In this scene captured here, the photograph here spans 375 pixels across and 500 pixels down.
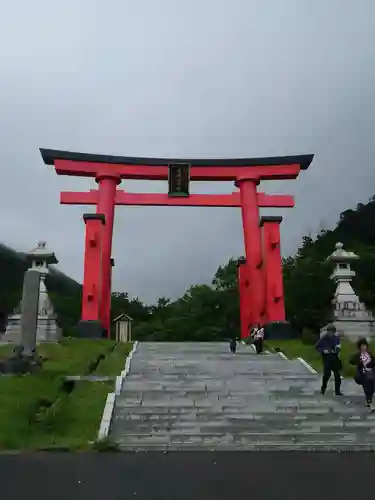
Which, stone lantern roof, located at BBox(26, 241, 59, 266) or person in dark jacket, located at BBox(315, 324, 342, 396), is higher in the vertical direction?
stone lantern roof, located at BBox(26, 241, 59, 266)

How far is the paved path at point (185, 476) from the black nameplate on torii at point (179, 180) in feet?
56.6

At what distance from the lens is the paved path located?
4707 mm

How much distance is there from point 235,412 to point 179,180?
15.5m

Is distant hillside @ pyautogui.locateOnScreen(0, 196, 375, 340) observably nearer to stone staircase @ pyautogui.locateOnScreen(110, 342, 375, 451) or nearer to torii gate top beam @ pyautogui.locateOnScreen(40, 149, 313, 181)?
torii gate top beam @ pyautogui.locateOnScreen(40, 149, 313, 181)

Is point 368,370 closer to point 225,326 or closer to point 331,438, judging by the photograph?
point 331,438

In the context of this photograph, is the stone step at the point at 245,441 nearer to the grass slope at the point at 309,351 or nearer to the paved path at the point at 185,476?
the paved path at the point at 185,476

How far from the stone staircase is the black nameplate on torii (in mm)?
11192

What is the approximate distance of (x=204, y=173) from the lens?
2389cm

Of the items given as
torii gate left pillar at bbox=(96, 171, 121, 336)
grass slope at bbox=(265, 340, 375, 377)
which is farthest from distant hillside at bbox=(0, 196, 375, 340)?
torii gate left pillar at bbox=(96, 171, 121, 336)

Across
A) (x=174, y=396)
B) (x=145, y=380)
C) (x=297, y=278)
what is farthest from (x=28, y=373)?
(x=297, y=278)

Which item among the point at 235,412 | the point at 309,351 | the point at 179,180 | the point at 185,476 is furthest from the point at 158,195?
the point at 185,476

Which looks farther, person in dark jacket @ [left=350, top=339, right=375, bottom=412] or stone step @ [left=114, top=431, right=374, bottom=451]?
person in dark jacket @ [left=350, top=339, right=375, bottom=412]

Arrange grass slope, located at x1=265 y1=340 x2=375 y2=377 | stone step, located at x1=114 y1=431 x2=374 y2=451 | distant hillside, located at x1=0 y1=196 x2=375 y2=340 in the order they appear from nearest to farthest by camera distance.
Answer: stone step, located at x1=114 y1=431 x2=374 y2=451
grass slope, located at x1=265 y1=340 x2=375 y2=377
distant hillside, located at x1=0 y1=196 x2=375 y2=340

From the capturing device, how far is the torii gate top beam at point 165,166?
925 inches
